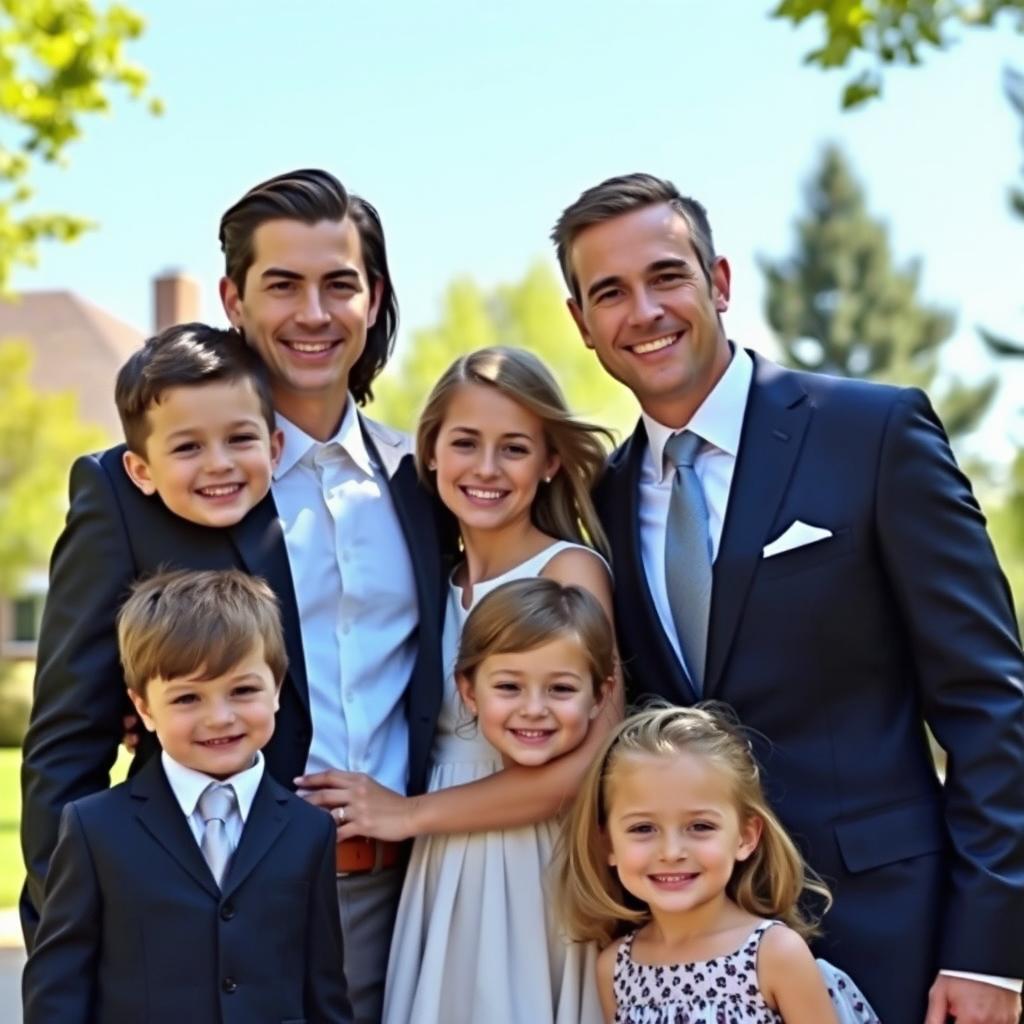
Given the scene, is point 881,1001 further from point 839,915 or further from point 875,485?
point 875,485

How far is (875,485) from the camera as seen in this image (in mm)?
3225

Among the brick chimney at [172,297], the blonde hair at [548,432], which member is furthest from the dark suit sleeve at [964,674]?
the brick chimney at [172,297]

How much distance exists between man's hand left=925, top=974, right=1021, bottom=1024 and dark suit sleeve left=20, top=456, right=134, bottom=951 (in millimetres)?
1746

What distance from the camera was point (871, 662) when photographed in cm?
325

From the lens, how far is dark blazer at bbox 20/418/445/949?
3266 mm

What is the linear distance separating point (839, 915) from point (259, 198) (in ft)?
6.62

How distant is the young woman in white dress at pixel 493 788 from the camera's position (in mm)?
3402

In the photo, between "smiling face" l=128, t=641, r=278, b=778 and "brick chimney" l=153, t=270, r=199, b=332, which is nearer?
"smiling face" l=128, t=641, r=278, b=778

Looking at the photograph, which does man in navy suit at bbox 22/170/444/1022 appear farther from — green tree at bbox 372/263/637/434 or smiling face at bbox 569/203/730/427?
green tree at bbox 372/263/637/434

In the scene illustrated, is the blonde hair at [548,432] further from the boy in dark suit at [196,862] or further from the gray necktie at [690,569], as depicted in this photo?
the boy in dark suit at [196,862]

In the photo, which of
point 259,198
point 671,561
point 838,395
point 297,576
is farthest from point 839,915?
point 259,198

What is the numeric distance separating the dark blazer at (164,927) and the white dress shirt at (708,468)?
981mm

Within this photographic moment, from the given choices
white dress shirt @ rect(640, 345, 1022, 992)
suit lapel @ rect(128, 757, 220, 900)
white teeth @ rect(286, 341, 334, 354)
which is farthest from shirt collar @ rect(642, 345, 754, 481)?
suit lapel @ rect(128, 757, 220, 900)

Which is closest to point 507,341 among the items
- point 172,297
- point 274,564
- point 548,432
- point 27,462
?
point 172,297
